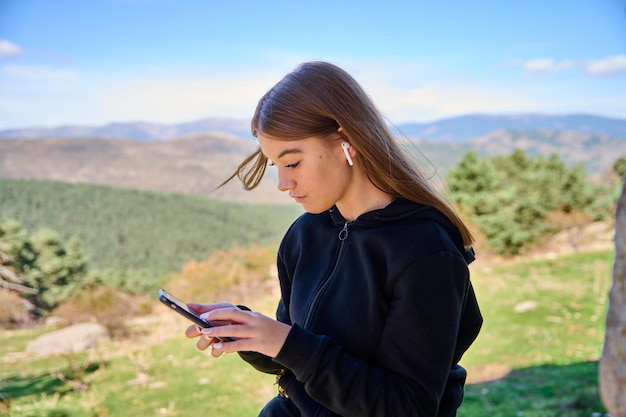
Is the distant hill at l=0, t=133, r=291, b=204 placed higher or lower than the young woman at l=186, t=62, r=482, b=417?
lower

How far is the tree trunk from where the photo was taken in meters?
0.94

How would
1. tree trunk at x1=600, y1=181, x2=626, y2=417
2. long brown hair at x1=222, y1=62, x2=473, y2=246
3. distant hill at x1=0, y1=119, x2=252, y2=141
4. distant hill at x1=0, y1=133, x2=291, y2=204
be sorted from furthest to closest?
distant hill at x1=0, y1=119, x2=252, y2=141 < distant hill at x1=0, y1=133, x2=291, y2=204 < long brown hair at x1=222, y1=62, x2=473, y2=246 < tree trunk at x1=600, y1=181, x2=626, y2=417

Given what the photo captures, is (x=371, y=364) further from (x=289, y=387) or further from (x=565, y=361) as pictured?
(x=565, y=361)

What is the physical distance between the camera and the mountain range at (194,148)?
41.1m

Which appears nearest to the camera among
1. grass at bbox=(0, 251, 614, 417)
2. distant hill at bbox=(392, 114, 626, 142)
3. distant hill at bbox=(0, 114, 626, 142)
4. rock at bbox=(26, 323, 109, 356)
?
grass at bbox=(0, 251, 614, 417)

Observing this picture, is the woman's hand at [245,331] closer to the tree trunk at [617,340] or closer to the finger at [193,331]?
the finger at [193,331]

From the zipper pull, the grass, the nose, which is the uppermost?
the nose

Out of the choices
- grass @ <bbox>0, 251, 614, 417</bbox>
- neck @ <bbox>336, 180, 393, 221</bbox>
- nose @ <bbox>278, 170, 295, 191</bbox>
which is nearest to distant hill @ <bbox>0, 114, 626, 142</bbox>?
grass @ <bbox>0, 251, 614, 417</bbox>

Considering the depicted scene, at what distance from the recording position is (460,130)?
6009 centimetres

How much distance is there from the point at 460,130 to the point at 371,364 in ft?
200

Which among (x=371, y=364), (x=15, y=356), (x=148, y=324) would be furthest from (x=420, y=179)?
(x=148, y=324)

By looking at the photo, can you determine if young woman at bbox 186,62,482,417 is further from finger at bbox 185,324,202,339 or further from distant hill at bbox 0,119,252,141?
distant hill at bbox 0,119,252,141

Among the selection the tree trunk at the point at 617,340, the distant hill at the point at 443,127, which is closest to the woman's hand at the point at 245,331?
the tree trunk at the point at 617,340

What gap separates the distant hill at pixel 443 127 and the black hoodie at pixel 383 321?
43.9 metres
